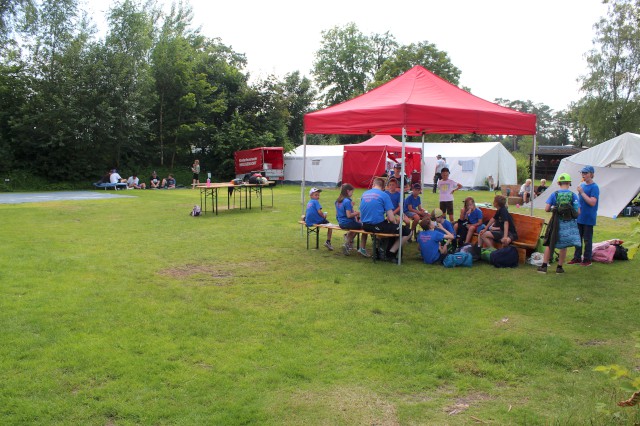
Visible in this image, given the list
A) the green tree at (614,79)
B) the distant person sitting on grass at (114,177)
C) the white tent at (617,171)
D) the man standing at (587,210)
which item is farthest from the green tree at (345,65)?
the man standing at (587,210)

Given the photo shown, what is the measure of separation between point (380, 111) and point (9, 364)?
6227 millimetres

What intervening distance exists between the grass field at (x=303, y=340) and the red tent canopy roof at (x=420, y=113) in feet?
7.78

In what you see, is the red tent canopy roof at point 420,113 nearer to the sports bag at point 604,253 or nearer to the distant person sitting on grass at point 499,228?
the distant person sitting on grass at point 499,228

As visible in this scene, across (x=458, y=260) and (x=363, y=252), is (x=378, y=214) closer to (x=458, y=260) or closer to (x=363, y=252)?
(x=363, y=252)

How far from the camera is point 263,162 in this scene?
28703 mm

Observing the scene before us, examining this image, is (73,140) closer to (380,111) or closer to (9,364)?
(380,111)

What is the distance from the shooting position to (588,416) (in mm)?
3275

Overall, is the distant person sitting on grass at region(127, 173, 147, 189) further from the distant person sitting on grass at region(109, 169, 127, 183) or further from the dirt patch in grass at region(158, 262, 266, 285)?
the dirt patch in grass at region(158, 262, 266, 285)

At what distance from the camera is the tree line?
25.1 m

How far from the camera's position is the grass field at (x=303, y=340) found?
3.52 m

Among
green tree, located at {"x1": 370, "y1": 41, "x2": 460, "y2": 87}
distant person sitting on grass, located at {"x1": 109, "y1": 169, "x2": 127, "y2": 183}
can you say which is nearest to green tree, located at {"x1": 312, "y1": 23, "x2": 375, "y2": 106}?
green tree, located at {"x1": 370, "y1": 41, "x2": 460, "y2": 87}

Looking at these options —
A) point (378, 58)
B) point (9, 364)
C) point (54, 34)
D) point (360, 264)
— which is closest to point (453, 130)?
point (360, 264)

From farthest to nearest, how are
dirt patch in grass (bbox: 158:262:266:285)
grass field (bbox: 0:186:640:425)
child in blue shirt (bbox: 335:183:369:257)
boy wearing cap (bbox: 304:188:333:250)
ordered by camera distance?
boy wearing cap (bbox: 304:188:333:250) < child in blue shirt (bbox: 335:183:369:257) < dirt patch in grass (bbox: 158:262:266:285) < grass field (bbox: 0:186:640:425)

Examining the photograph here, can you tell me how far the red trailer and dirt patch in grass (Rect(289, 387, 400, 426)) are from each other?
81.1ft
